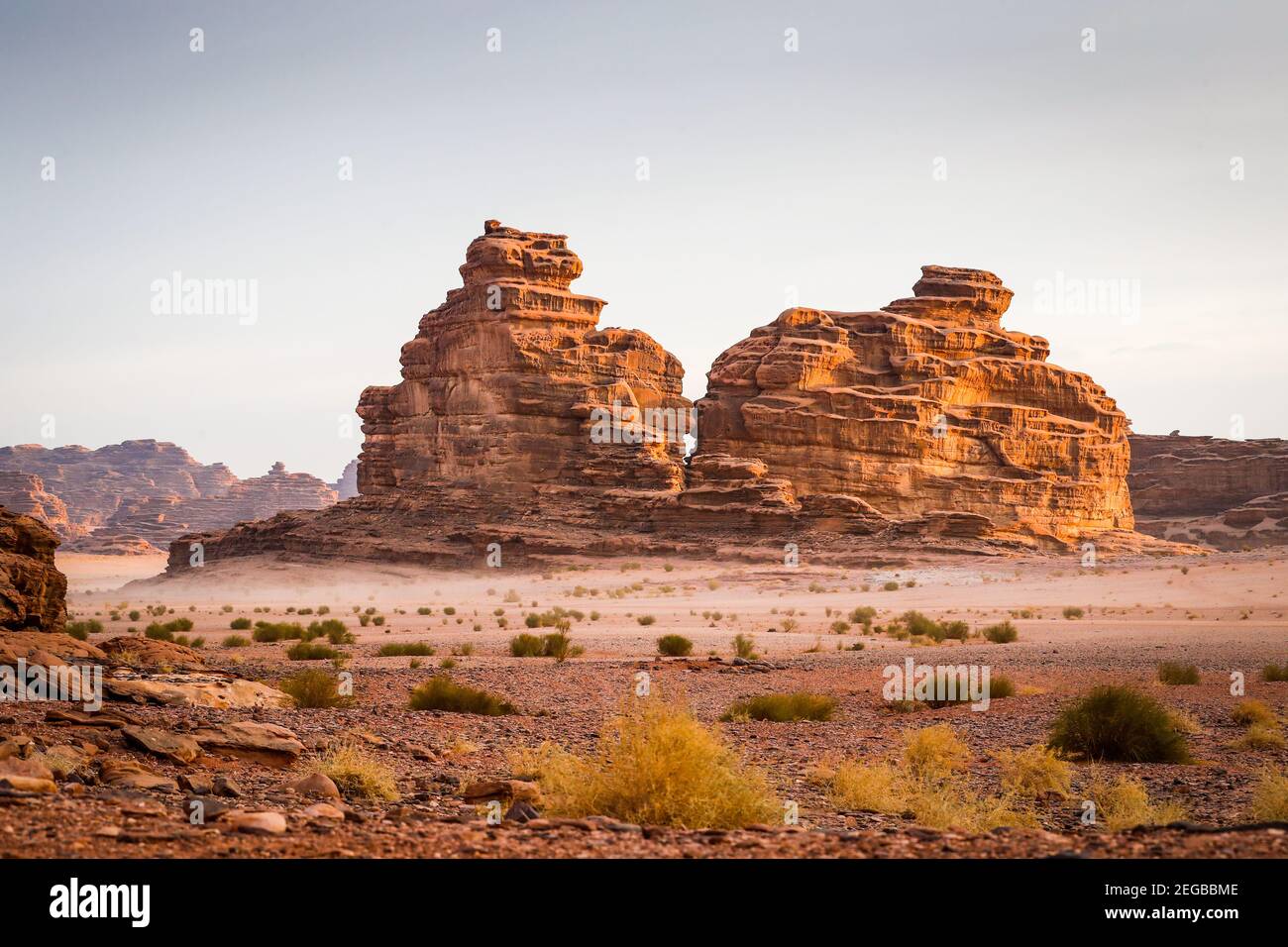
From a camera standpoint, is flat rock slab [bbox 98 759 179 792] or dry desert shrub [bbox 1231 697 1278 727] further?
dry desert shrub [bbox 1231 697 1278 727]

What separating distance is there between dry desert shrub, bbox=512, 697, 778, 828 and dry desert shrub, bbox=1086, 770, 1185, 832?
2.37 meters

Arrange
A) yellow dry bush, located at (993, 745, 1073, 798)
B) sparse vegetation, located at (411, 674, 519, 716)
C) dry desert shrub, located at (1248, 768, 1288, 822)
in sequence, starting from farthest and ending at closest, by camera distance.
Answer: sparse vegetation, located at (411, 674, 519, 716) → yellow dry bush, located at (993, 745, 1073, 798) → dry desert shrub, located at (1248, 768, 1288, 822)

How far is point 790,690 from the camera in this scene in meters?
16.0

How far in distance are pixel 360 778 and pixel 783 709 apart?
6121 millimetres

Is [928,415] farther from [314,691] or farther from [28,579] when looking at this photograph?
[314,691]

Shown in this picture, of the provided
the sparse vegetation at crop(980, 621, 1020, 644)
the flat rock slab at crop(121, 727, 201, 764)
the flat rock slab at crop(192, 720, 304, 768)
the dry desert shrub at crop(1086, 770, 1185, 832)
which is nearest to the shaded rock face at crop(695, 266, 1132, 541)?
the sparse vegetation at crop(980, 621, 1020, 644)

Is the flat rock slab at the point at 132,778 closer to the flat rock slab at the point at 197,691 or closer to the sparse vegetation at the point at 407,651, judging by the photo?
the flat rock slab at the point at 197,691

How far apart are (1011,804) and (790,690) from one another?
24.6ft

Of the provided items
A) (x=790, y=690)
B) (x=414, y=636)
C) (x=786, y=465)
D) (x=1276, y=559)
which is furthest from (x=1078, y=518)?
(x=790, y=690)

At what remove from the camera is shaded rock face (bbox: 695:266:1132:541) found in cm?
7106

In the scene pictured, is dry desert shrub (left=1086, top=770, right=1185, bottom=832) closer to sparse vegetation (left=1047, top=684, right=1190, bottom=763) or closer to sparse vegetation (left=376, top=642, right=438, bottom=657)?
sparse vegetation (left=1047, top=684, right=1190, bottom=763)

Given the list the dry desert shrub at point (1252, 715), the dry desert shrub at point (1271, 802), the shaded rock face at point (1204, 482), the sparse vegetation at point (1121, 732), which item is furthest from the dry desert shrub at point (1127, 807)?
the shaded rock face at point (1204, 482)

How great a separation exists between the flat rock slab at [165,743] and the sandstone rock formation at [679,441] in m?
52.4

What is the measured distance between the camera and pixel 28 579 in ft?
52.6
